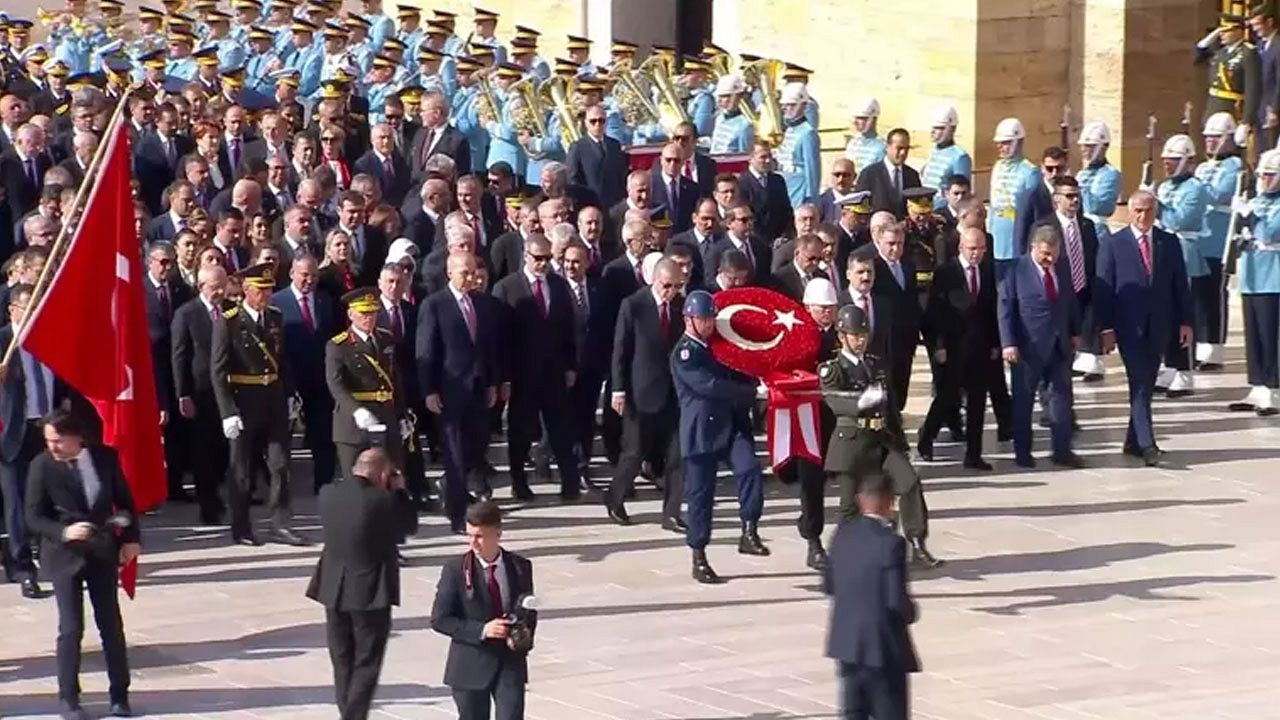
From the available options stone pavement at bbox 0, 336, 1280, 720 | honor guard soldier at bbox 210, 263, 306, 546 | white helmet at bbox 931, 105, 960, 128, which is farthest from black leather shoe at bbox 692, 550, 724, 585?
white helmet at bbox 931, 105, 960, 128

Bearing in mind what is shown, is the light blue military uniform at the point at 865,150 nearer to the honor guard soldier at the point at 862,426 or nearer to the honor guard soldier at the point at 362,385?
the honor guard soldier at the point at 862,426

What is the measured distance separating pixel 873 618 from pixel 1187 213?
32.9ft

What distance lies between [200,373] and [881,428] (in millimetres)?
4145

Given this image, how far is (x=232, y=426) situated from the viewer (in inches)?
685

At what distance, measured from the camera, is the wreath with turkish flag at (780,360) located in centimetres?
1686

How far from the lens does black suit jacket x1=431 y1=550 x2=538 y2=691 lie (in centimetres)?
1258

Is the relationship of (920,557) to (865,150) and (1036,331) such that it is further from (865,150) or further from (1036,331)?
(865,150)

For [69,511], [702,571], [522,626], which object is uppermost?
[69,511]

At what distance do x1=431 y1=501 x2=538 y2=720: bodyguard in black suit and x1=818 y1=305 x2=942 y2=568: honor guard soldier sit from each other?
154 inches

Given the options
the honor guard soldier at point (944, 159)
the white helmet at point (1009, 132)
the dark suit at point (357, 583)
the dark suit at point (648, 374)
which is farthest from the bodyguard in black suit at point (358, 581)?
the honor guard soldier at point (944, 159)

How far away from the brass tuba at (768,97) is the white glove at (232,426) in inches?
311

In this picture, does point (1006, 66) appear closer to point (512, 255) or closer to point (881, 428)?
point (512, 255)

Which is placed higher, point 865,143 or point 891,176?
point 865,143

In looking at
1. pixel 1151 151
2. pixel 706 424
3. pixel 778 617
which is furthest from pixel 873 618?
pixel 1151 151
